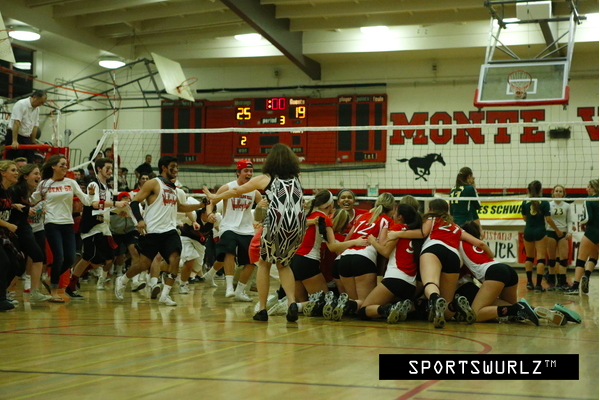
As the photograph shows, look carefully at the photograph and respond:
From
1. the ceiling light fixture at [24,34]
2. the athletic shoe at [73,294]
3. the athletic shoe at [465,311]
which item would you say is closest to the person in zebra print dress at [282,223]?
the athletic shoe at [465,311]

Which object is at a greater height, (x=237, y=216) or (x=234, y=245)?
(x=237, y=216)

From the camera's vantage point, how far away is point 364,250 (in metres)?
6.05

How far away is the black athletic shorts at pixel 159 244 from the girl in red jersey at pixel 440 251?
2.42 meters

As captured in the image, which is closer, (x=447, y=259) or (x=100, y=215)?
(x=447, y=259)

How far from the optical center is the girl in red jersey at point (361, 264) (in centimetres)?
595

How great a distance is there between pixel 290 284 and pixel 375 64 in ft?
41.1

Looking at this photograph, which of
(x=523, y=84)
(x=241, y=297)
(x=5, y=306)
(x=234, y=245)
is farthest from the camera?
(x=523, y=84)

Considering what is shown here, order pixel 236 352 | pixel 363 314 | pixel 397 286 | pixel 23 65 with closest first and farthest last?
pixel 236 352, pixel 397 286, pixel 363 314, pixel 23 65

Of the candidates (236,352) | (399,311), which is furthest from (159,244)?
(236,352)

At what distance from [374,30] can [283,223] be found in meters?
11.6

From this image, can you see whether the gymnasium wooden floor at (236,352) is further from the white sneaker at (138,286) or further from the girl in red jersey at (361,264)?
the white sneaker at (138,286)

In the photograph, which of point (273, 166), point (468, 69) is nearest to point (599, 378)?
point (273, 166)

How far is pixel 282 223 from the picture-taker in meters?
5.48

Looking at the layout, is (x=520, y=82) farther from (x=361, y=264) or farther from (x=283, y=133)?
(x=283, y=133)
